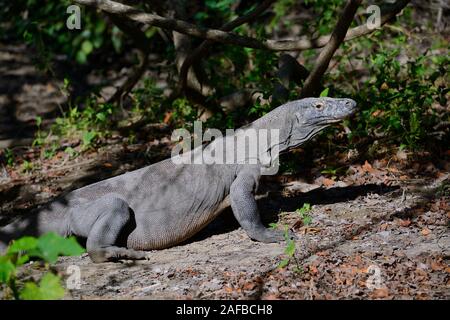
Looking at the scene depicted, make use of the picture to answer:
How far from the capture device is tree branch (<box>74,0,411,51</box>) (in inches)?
270

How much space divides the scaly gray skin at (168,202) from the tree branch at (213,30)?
848mm

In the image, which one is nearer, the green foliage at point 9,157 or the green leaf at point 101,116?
the green foliage at point 9,157

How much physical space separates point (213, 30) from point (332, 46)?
139cm

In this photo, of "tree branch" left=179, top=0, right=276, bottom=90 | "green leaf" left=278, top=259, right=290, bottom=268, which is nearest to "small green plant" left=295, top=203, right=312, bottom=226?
"green leaf" left=278, top=259, right=290, bottom=268

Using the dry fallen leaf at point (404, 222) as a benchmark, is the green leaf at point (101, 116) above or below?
above

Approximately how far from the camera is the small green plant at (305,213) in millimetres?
6559

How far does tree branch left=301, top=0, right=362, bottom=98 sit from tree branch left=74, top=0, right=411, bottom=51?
0.14 metres

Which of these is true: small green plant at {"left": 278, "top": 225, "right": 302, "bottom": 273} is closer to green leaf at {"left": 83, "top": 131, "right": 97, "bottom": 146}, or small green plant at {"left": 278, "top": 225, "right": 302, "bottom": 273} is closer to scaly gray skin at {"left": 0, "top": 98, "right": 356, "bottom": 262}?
scaly gray skin at {"left": 0, "top": 98, "right": 356, "bottom": 262}

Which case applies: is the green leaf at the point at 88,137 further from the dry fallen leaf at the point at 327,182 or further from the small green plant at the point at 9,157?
the dry fallen leaf at the point at 327,182

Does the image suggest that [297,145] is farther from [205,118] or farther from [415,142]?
[205,118]

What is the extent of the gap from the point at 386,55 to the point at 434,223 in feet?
9.24

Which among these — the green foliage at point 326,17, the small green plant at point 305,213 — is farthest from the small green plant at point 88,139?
the green foliage at point 326,17

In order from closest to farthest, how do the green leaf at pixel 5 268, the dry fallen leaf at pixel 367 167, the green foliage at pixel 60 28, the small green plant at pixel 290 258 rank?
the green leaf at pixel 5 268
the small green plant at pixel 290 258
the dry fallen leaf at pixel 367 167
the green foliage at pixel 60 28

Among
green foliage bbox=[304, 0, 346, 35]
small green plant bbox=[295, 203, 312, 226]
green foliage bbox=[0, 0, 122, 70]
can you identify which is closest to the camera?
small green plant bbox=[295, 203, 312, 226]
